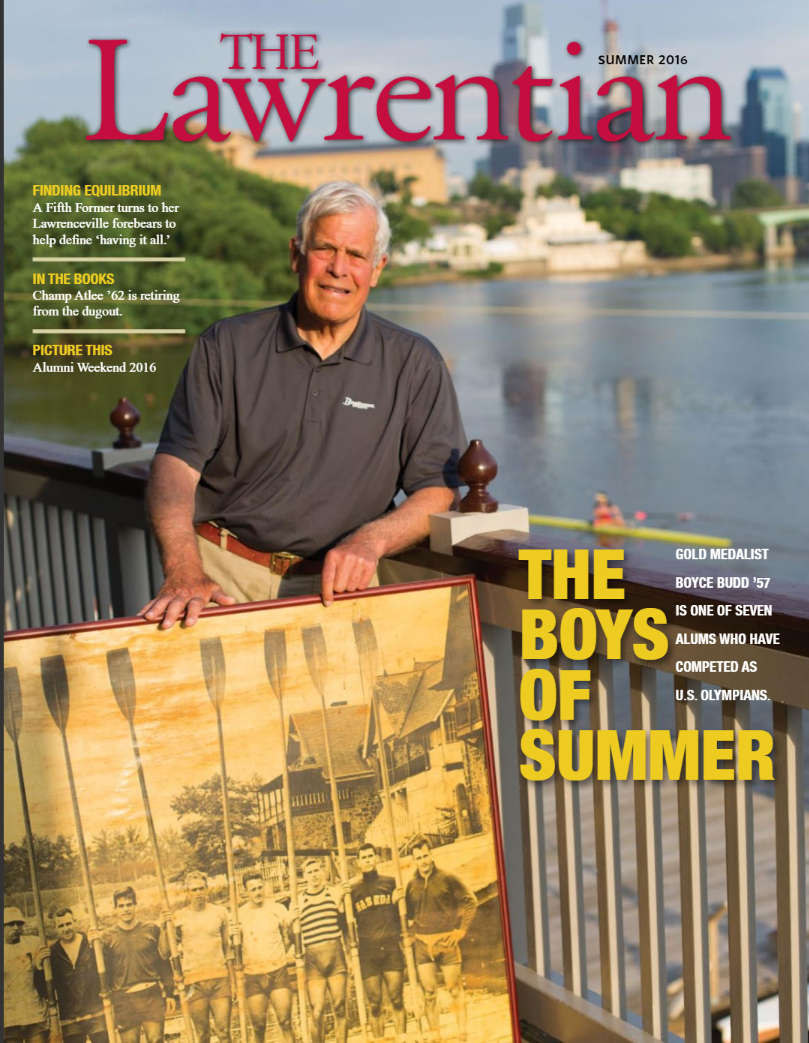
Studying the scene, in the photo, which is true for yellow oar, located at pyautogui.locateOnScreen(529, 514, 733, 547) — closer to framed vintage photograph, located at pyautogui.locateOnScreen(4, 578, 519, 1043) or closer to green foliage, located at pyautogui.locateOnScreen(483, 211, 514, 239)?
framed vintage photograph, located at pyautogui.locateOnScreen(4, 578, 519, 1043)

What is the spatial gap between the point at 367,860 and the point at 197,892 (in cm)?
25

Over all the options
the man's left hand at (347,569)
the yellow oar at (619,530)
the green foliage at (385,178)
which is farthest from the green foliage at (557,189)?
the man's left hand at (347,569)

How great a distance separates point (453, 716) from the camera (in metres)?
2.00

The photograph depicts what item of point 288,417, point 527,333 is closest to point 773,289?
point 527,333

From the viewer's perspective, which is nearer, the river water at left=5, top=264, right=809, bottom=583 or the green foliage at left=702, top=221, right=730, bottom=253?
the river water at left=5, top=264, right=809, bottom=583

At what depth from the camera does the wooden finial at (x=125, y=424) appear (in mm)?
3191

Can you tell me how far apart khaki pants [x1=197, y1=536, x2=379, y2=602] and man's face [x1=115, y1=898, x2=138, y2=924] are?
582 millimetres

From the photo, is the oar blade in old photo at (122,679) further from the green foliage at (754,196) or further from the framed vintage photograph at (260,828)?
the green foliage at (754,196)

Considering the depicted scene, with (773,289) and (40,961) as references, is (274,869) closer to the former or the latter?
(40,961)

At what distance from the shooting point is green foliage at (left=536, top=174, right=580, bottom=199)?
9131 cm

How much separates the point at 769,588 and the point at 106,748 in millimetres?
906

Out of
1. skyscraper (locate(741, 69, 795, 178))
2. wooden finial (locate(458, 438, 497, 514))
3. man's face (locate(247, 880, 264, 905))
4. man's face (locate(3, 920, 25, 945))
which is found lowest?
man's face (locate(3, 920, 25, 945))

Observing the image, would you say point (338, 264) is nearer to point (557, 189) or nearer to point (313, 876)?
point (313, 876)

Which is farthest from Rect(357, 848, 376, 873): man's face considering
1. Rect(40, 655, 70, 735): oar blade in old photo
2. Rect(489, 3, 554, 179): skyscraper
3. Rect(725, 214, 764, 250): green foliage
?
Rect(489, 3, 554, 179): skyscraper
